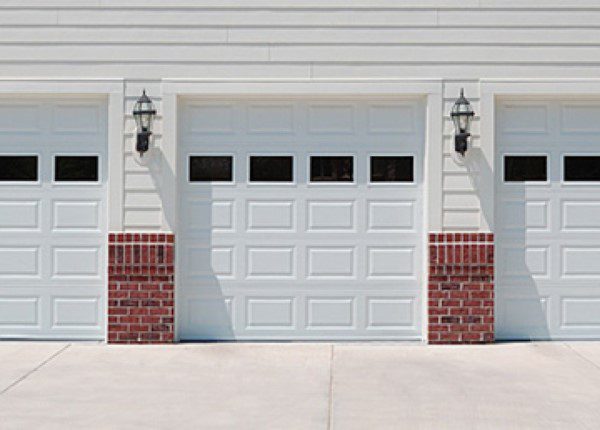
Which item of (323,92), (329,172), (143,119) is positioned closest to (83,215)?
(143,119)

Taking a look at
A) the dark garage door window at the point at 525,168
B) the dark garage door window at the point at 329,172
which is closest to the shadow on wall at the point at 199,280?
the dark garage door window at the point at 329,172

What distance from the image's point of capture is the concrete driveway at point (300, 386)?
5676mm

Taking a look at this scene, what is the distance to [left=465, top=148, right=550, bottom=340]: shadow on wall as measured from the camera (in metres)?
8.45

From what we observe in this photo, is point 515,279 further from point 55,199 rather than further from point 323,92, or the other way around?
point 55,199

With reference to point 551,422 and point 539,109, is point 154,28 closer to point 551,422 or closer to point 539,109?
point 539,109

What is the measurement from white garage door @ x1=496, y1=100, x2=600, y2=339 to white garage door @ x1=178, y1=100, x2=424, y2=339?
1016mm

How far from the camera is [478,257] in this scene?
8.27m

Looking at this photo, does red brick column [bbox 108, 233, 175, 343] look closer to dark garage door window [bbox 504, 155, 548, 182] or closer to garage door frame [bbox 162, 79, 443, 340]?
garage door frame [bbox 162, 79, 443, 340]

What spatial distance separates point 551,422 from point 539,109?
13.0 feet

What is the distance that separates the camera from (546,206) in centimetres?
848

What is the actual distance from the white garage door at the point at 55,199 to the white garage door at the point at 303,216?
952 millimetres

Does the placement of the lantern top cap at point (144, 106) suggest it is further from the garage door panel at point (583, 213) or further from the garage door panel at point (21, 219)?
the garage door panel at point (583, 213)

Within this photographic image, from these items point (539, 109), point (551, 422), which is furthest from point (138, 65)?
point (551, 422)

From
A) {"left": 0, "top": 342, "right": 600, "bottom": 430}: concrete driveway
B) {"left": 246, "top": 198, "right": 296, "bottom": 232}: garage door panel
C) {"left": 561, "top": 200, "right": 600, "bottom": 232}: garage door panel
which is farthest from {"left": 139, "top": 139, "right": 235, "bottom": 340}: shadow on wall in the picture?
{"left": 561, "top": 200, "right": 600, "bottom": 232}: garage door panel
